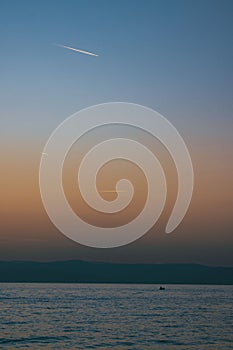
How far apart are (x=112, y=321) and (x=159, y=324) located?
324 inches

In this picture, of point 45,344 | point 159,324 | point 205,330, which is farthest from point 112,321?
point 45,344

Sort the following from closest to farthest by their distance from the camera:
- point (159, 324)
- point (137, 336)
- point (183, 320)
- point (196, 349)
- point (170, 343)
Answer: point (196, 349) < point (170, 343) < point (137, 336) < point (159, 324) < point (183, 320)

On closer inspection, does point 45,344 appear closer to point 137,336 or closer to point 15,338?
point 15,338

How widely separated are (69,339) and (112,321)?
24.2m

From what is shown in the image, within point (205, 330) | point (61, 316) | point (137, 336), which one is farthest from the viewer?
point (61, 316)

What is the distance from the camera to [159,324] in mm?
80062

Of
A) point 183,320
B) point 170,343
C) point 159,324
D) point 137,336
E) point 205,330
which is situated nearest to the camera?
point 170,343

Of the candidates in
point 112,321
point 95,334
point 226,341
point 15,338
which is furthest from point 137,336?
point 112,321

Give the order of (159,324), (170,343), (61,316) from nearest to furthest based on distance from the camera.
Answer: (170,343)
(159,324)
(61,316)

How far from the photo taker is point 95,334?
217 feet

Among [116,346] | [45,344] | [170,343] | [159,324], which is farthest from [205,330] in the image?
[45,344]

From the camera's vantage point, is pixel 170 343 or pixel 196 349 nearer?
pixel 196 349

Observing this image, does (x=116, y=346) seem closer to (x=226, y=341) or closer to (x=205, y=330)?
(x=226, y=341)

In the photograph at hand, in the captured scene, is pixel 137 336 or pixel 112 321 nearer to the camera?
pixel 137 336
